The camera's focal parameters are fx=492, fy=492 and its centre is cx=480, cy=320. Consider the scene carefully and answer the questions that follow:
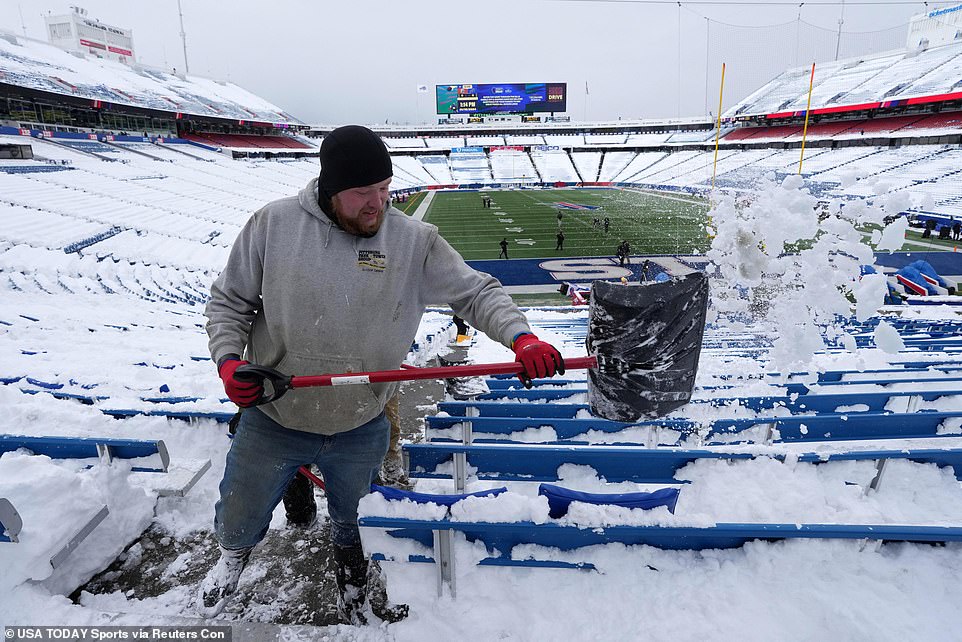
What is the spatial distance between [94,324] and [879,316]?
12849 millimetres

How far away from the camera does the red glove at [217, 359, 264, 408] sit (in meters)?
1.69

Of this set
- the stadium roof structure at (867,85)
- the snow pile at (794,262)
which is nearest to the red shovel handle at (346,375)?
the snow pile at (794,262)

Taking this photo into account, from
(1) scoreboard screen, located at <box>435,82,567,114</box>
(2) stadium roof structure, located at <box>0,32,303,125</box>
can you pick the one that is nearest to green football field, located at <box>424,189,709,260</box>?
(2) stadium roof structure, located at <box>0,32,303,125</box>

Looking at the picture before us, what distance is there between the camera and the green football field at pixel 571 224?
69.6ft

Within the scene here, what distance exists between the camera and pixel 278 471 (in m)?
1.95

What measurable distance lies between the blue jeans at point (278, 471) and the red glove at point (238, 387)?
0.28 meters

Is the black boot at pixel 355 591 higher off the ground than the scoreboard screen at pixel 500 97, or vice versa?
the scoreboard screen at pixel 500 97

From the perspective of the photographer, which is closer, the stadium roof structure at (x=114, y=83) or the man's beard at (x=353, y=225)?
the man's beard at (x=353, y=225)

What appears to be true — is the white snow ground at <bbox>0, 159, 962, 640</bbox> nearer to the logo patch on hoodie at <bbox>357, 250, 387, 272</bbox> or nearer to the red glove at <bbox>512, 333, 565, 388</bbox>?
the red glove at <bbox>512, 333, 565, 388</bbox>

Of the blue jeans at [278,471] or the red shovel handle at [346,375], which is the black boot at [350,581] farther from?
the red shovel handle at [346,375]

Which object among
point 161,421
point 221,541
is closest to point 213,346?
point 221,541

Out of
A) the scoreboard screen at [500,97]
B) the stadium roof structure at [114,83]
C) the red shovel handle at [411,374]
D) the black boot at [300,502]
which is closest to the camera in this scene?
the red shovel handle at [411,374]

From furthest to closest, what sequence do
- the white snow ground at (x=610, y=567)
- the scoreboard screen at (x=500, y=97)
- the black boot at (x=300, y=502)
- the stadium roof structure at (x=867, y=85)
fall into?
the scoreboard screen at (x=500, y=97)
the stadium roof structure at (x=867, y=85)
the black boot at (x=300, y=502)
the white snow ground at (x=610, y=567)

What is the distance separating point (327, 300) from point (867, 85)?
2386 inches
